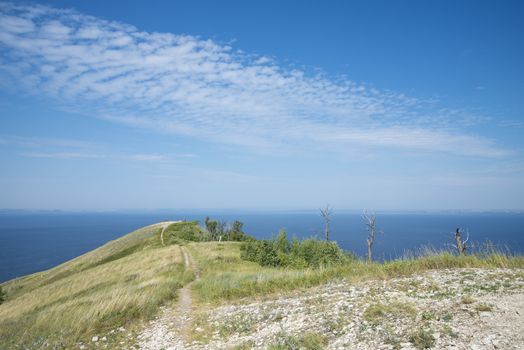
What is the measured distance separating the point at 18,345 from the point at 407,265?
57.4 feet

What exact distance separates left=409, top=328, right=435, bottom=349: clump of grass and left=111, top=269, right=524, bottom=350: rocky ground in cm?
2

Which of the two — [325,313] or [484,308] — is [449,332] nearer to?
[484,308]

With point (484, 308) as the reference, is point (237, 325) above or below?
below

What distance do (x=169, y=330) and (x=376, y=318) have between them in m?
8.36

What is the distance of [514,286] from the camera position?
11.3m

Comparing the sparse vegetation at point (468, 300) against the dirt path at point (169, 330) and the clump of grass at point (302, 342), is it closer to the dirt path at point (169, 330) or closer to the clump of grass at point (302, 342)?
the clump of grass at point (302, 342)

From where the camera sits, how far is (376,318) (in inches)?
406

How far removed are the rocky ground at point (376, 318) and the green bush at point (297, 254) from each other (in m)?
23.5

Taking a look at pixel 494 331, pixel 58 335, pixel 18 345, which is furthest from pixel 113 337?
pixel 494 331

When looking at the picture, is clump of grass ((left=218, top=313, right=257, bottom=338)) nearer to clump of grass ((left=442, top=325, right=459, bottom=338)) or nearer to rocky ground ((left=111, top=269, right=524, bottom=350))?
rocky ground ((left=111, top=269, right=524, bottom=350))

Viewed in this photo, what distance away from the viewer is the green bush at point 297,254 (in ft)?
126

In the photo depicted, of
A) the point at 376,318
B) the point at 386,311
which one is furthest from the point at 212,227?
the point at 376,318

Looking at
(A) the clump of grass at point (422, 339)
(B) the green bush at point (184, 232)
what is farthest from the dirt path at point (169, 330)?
(B) the green bush at point (184, 232)

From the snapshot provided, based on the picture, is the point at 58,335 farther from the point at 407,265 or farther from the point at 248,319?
the point at 407,265
